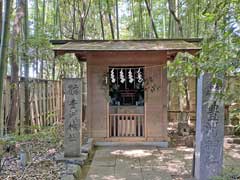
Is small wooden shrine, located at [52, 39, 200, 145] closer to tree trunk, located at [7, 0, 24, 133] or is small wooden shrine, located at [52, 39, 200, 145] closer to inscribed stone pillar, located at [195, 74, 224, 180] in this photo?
tree trunk, located at [7, 0, 24, 133]

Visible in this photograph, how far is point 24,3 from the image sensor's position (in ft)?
23.1

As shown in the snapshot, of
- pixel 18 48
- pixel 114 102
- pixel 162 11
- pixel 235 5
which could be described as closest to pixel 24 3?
pixel 18 48

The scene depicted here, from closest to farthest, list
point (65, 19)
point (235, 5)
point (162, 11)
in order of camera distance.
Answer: point (235, 5) → point (65, 19) → point (162, 11)

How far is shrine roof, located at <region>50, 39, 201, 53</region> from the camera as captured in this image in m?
7.14

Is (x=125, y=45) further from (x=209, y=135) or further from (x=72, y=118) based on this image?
(x=209, y=135)

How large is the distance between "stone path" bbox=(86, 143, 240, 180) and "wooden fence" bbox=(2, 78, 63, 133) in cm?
204

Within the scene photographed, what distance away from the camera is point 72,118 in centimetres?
590

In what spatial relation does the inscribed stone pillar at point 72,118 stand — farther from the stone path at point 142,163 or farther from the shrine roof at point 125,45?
the shrine roof at point 125,45

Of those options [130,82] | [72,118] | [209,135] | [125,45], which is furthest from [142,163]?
[125,45]

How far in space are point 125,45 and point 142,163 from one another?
2.86 m

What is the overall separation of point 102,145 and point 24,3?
3.64 metres

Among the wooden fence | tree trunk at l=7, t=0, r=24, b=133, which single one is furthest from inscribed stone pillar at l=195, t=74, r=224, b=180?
the wooden fence

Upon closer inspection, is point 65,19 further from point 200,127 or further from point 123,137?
point 200,127

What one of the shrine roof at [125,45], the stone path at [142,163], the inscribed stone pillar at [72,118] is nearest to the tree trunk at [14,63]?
the shrine roof at [125,45]
